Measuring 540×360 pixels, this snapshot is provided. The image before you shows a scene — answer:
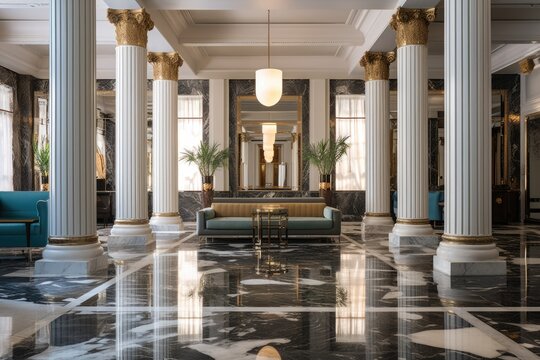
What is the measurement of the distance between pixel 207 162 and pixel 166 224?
3.04m

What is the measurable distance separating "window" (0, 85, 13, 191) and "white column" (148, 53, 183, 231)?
4.79 meters

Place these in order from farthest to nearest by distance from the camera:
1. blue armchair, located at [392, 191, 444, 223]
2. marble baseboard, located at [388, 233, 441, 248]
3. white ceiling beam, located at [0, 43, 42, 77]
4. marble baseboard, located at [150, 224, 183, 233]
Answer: white ceiling beam, located at [0, 43, 42, 77]
blue armchair, located at [392, 191, 444, 223]
marble baseboard, located at [150, 224, 183, 233]
marble baseboard, located at [388, 233, 441, 248]

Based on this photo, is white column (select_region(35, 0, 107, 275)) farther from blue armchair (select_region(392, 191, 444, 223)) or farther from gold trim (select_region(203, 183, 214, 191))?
blue armchair (select_region(392, 191, 444, 223))

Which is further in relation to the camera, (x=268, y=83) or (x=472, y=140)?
(x=268, y=83)

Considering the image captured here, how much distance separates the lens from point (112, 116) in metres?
16.0

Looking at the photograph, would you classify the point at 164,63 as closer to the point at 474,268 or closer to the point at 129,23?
the point at 129,23

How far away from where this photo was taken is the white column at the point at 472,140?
6.21 m

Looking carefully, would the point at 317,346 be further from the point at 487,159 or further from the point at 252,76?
the point at 252,76

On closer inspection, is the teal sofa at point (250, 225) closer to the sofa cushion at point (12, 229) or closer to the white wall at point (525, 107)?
the sofa cushion at point (12, 229)

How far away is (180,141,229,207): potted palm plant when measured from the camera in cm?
1451

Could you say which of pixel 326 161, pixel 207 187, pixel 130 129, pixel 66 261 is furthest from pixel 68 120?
pixel 326 161

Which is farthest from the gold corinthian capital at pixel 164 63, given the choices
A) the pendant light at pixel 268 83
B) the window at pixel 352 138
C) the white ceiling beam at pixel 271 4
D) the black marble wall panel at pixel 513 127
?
the black marble wall panel at pixel 513 127

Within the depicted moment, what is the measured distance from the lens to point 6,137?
14.5 m

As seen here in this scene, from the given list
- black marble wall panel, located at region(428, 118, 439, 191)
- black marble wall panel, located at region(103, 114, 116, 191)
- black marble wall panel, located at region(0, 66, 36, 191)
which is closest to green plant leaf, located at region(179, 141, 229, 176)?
black marble wall panel, located at region(103, 114, 116, 191)
